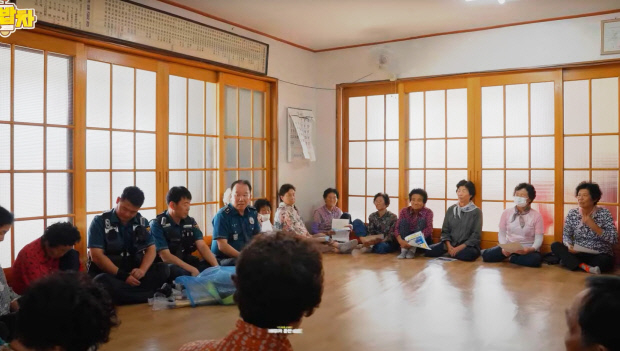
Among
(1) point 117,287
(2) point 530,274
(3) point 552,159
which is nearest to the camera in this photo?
(1) point 117,287

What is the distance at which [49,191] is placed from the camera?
13.7 feet

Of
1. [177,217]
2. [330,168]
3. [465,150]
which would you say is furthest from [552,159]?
[177,217]

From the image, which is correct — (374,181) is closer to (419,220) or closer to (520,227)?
(419,220)

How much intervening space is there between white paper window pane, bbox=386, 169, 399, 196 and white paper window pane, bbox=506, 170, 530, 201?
54.9 inches

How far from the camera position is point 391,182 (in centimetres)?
684

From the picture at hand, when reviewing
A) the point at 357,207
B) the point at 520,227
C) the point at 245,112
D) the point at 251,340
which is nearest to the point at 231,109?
the point at 245,112

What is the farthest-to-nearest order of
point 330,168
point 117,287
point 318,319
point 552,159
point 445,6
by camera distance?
point 330,168, point 552,159, point 445,6, point 117,287, point 318,319

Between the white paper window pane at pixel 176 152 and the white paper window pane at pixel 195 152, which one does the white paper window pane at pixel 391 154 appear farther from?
the white paper window pane at pixel 176 152

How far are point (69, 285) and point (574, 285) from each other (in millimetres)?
4313

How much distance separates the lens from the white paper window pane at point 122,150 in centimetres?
471

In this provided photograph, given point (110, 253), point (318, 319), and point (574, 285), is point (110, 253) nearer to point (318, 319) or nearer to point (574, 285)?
point (318, 319)

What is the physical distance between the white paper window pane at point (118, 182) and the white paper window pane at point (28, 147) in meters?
0.72

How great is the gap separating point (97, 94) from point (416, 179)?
13.1 ft

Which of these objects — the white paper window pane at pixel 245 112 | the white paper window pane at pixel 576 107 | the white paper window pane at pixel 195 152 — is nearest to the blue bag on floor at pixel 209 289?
the white paper window pane at pixel 195 152
